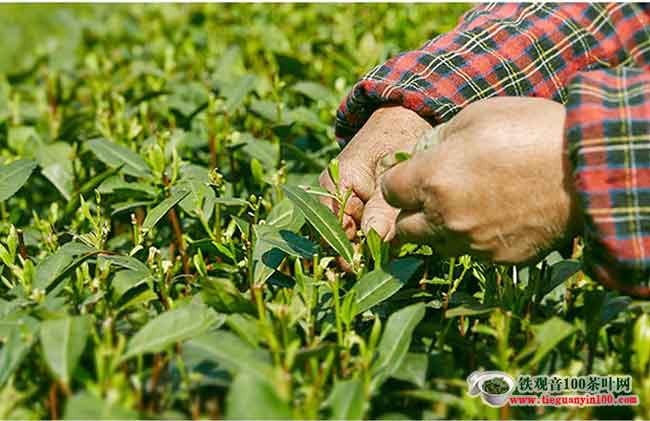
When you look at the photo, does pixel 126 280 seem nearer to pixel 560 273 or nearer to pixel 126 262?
pixel 126 262

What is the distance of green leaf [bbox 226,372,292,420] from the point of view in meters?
1.24

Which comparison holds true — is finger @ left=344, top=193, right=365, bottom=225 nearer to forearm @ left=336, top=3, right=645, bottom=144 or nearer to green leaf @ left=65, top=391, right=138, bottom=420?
forearm @ left=336, top=3, right=645, bottom=144

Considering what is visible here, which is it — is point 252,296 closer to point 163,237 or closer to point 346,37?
point 163,237

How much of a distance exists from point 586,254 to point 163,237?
1074 mm

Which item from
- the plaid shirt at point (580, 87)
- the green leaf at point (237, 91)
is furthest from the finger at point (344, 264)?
the green leaf at point (237, 91)

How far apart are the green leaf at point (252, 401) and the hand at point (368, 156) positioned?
0.73m

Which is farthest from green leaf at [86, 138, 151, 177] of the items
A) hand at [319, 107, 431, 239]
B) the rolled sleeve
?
the rolled sleeve

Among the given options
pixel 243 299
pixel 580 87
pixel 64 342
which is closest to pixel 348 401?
pixel 243 299

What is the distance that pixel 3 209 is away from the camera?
224 centimetres

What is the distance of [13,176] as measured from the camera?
207 cm

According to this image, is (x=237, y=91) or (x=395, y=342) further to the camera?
(x=237, y=91)

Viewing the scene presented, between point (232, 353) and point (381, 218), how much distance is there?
57cm

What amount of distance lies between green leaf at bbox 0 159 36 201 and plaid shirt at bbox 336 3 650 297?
2.53 feet

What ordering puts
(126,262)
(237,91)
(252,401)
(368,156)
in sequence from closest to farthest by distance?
(252,401) → (126,262) → (368,156) → (237,91)
